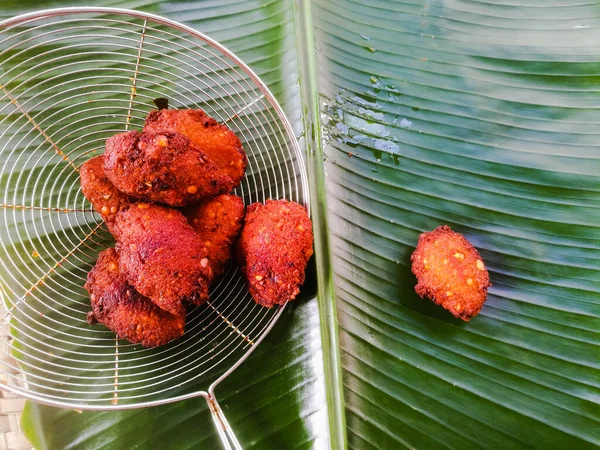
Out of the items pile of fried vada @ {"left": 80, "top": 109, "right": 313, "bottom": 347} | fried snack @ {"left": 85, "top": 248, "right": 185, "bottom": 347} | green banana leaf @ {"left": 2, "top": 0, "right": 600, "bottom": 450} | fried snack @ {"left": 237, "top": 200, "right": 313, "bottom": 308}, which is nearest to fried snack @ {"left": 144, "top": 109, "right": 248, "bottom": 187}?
pile of fried vada @ {"left": 80, "top": 109, "right": 313, "bottom": 347}

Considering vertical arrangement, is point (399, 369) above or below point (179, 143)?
below

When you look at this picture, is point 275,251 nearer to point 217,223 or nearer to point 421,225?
point 217,223

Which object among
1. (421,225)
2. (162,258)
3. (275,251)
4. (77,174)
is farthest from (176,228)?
(421,225)

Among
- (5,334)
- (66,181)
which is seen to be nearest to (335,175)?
(66,181)

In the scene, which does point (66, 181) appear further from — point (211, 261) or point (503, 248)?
point (503, 248)

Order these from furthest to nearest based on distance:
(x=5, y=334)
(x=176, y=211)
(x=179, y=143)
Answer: (x=5, y=334), (x=176, y=211), (x=179, y=143)

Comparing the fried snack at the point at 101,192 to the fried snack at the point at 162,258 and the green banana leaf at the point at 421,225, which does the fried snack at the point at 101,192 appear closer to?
the fried snack at the point at 162,258

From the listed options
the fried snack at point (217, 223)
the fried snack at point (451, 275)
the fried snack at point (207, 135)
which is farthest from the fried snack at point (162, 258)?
the fried snack at point (451, 275)
